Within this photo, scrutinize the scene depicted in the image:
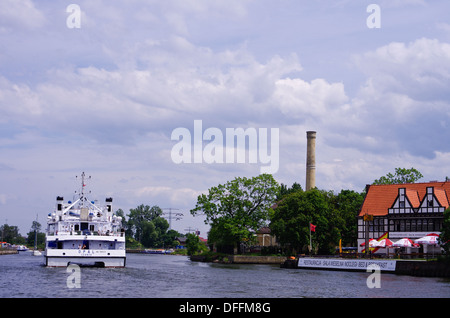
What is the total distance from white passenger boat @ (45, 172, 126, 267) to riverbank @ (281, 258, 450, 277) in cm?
2574

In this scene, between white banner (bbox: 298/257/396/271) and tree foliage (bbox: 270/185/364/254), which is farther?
tree foliage (bbox: 270/185/364/254)

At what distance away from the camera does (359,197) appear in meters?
108

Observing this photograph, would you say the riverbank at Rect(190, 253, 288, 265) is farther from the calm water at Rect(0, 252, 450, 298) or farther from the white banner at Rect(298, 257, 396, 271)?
the calm water at Rect(0, 252, 450, 298)

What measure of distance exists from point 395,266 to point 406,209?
23128 mm

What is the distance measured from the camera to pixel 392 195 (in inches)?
3686

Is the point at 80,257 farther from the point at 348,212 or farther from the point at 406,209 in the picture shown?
the point at 348,212

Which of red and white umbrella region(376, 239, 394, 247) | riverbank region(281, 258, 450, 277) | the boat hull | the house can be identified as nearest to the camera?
riverbank region(281, 258, 450, 277)

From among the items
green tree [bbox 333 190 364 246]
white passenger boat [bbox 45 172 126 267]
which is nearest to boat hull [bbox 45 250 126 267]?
white passenger boat [bbox 45 172 126 267]

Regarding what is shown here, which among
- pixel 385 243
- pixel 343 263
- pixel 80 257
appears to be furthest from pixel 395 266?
pixel 80 257

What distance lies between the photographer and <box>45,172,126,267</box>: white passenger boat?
208 feet
